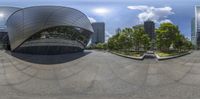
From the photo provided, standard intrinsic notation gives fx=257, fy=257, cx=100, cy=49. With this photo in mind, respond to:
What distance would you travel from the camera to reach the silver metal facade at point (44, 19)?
515cm

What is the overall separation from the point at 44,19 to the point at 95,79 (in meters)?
1.73

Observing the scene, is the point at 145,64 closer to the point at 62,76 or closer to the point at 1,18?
the point at 62,76

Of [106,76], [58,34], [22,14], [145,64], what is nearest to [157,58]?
[145,64]

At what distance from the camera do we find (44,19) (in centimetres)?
→ 526

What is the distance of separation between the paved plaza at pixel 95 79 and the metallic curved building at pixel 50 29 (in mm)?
260

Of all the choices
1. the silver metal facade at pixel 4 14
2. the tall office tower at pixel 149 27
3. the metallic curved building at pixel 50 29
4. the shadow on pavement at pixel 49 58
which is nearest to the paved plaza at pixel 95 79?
the shadow on pavement at pixel 49 58

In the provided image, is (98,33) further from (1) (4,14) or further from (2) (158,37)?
(1) (4,14)

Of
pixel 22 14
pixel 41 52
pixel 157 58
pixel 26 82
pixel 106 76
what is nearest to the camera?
pixel 26 82

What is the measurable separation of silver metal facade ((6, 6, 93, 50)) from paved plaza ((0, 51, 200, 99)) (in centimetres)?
63

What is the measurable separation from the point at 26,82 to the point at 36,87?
33cm

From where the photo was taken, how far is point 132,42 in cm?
570

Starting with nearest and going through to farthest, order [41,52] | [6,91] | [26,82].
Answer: [6,91]
[26,82]
[41,52]

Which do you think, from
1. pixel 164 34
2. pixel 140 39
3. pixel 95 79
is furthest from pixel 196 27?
pixel 95 79

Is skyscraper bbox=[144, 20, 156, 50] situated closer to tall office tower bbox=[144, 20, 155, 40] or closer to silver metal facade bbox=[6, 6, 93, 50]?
tall office tower bbox=[144, 20, 155, 40]
